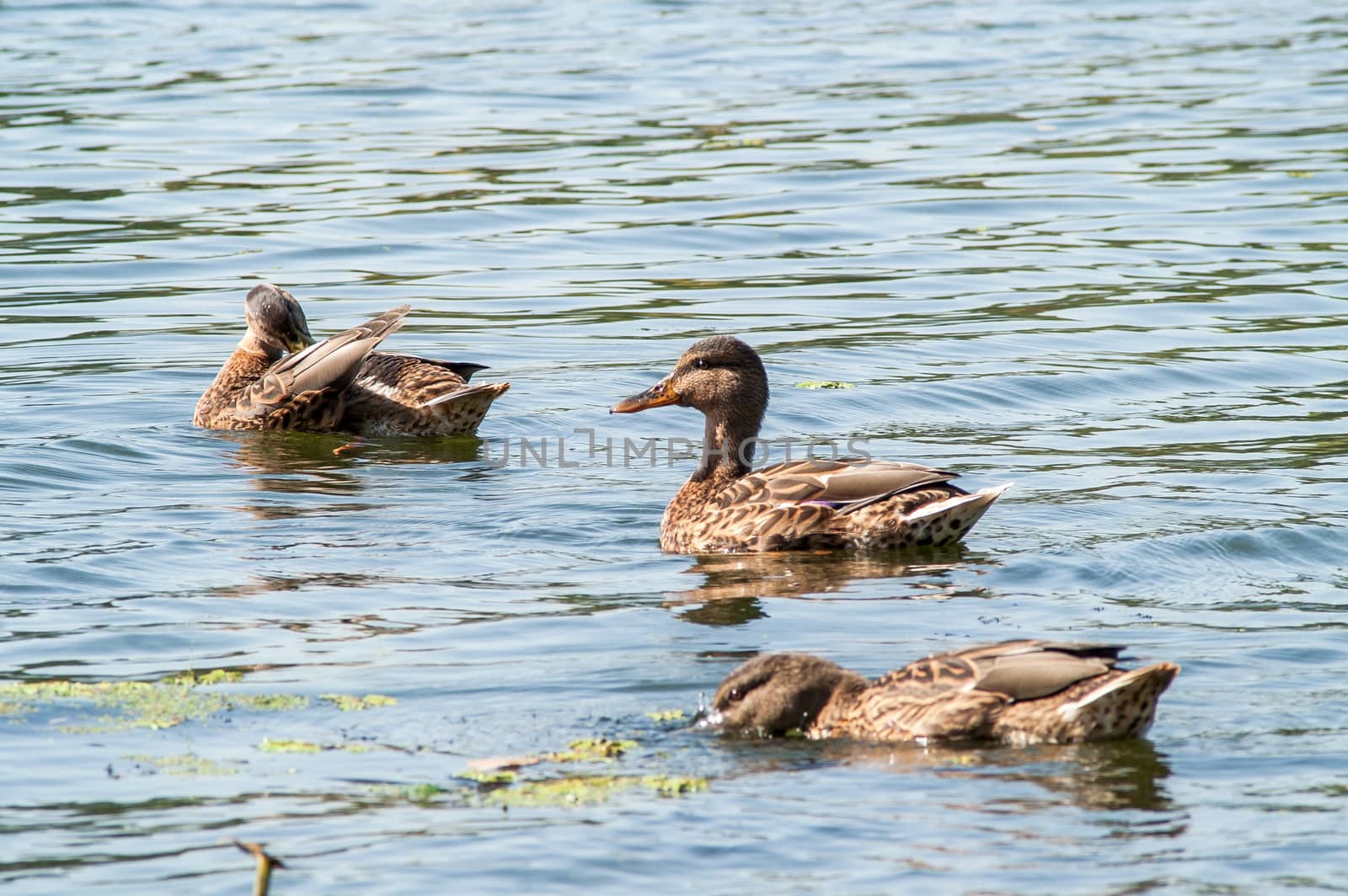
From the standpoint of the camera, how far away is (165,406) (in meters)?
13.2

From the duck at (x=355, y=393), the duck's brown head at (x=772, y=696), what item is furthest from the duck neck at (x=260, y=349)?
the duck's brown head at (x=772, y=696)

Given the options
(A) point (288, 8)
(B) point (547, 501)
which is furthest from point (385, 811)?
(A) point (288, 8)

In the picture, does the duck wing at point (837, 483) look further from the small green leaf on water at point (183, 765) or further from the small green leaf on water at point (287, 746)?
the small green leaf on water at point (183, 765)

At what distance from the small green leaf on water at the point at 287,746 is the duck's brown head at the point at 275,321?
6.96 meters

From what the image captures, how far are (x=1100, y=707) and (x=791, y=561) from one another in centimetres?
315

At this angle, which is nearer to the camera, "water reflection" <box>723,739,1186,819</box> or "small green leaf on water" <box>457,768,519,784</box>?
"water reflection" <box>723,739,1186,819</box>

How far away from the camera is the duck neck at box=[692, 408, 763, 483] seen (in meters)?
10.6

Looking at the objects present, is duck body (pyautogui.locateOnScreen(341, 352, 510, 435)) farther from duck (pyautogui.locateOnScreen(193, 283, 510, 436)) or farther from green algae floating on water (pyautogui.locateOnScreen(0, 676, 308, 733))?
green algae floating on water (pyautogui.locateOnScreen(0, 676, 308, 733))

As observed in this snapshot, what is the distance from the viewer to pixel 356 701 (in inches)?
285

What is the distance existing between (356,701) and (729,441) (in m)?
3.93

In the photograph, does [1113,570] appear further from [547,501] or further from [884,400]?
[884,400]

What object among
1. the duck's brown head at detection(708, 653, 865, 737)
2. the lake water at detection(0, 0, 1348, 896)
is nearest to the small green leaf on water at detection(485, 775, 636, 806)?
the lake water at detection(0, 0, 1348, 896)

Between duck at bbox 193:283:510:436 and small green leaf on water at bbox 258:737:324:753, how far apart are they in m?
5.82

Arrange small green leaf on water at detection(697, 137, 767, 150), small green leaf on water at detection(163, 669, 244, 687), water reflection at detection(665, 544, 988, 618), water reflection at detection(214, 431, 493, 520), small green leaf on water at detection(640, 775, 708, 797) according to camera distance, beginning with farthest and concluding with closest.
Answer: small green leaf on water at detection(697, 137, 767, 150) < water reflection at detection(214, 431, 493, 520) < water reflection at detection(665, 544, 988, 618) < small green leaf on water at detection(163, 669, 244, 687) < small green leaf on water at detection(640, 775, 708, 797)
